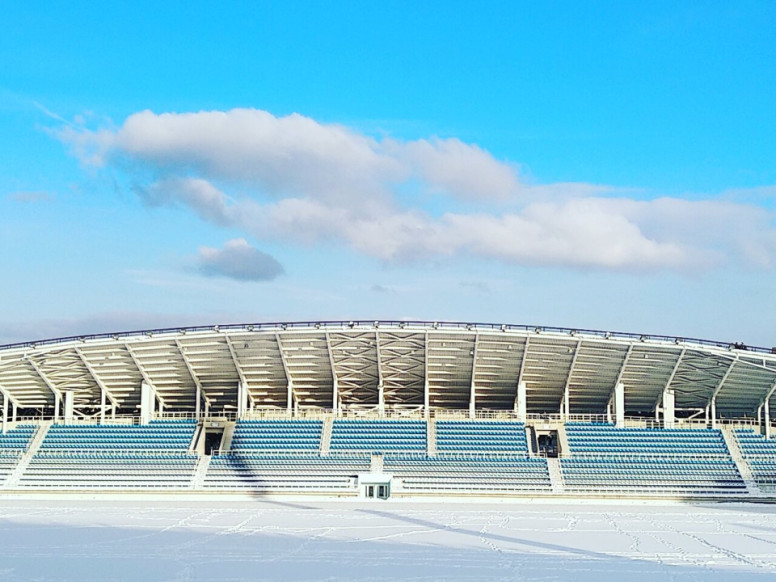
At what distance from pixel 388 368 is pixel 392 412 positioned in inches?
168

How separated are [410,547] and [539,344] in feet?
102

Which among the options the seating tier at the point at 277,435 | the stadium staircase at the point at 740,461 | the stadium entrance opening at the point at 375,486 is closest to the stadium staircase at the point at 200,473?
the seating tier at the point at 277,435

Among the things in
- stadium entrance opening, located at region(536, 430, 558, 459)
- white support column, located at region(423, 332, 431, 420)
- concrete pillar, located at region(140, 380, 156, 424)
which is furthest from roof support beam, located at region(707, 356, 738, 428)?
concrete pillar, located at region(140, 380, 156, 424)

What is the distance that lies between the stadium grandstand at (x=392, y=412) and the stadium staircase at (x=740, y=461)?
13 centimetres

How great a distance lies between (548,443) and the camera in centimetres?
6769

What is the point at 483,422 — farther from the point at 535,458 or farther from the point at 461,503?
the point at 461,503

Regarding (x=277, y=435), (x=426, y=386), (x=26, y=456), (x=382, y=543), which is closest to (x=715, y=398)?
(x=426, y=386)

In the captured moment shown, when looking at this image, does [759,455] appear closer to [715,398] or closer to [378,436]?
[715,398]

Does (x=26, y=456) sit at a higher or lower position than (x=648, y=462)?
lower

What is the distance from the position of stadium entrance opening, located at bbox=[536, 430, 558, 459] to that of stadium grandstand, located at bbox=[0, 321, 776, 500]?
0.42 meters

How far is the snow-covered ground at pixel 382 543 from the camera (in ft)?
73.4

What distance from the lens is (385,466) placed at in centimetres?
5300

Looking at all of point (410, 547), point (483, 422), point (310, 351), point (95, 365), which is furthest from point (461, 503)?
point (95, 365)

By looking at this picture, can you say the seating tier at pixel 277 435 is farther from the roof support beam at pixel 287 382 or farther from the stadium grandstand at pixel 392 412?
the roof support beam at pixel 287 382
